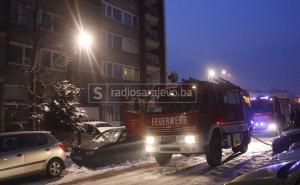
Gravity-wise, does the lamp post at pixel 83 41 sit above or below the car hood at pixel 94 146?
above

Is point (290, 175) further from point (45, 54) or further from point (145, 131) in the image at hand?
point (45, 54)

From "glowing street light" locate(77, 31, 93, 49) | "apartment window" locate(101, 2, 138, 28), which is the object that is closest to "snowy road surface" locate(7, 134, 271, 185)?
"glowing street light" locate(77, 31, 93, 49)

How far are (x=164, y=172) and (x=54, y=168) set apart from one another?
345 centimetres

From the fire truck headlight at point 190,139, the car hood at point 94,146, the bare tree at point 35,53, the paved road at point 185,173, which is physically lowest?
the paved road at point 185,173

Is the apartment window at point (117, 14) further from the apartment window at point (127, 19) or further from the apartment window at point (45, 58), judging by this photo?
the apartment window at point (45, 58)

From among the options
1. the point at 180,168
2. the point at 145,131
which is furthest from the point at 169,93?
the point at 180,168

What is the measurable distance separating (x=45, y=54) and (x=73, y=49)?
191cm

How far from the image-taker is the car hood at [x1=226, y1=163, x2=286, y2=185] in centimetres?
492

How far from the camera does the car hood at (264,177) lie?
16.1ft

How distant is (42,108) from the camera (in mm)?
22062

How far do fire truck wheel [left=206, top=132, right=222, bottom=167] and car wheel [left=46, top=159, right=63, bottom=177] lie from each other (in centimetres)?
478

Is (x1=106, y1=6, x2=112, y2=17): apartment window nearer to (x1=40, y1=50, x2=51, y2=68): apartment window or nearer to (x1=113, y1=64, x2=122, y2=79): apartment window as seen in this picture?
(x1=113, y1=64, x2=122, y2=79): apartment window

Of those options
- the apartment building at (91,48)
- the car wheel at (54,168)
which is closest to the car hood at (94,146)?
the car wheel at (54,168)

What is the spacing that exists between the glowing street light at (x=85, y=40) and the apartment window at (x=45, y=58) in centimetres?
257
